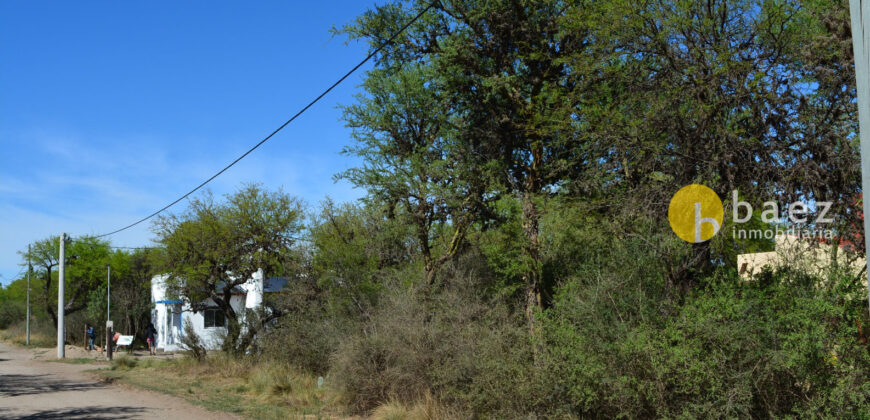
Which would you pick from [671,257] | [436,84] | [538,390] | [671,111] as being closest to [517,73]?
[436,84]

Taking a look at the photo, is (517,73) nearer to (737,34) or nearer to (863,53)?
(737,34)

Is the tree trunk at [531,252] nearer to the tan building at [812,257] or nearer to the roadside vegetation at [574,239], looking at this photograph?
the roadside vegetation at [574,239]

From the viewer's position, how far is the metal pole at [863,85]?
5102mm

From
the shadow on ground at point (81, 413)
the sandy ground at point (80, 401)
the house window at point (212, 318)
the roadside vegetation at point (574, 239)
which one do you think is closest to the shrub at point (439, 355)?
the roadside vegetation at point (574, 239)

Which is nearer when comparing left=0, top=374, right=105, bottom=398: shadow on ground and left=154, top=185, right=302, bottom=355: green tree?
left=0, top=374, right=105, bottom=398: shadow on ground

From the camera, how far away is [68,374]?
22656 mm

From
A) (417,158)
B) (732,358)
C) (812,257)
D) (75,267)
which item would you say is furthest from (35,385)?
(75,267)

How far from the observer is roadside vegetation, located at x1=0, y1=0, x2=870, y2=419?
25.7 feet

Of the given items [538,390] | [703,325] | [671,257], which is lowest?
[538,390]

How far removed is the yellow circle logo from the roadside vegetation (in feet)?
0.49

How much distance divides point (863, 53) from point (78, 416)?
45.4 ft

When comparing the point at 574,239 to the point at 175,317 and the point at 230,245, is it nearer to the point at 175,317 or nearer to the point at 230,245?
the point at 230,245

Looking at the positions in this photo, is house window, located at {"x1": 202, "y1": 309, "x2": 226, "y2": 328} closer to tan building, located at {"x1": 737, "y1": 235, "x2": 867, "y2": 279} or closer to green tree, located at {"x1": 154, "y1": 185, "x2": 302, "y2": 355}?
green tree, located at {"x1": 154, "y1": 185, "x2": 302, "y2": 355}

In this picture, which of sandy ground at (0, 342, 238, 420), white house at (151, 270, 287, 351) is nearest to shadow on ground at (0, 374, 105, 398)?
sandy ground at (0, 342, 238, 420)
